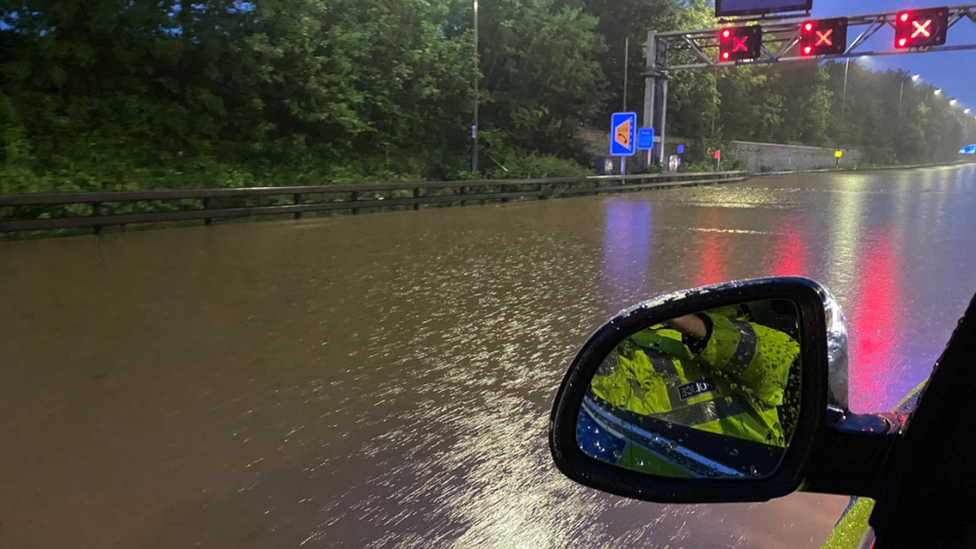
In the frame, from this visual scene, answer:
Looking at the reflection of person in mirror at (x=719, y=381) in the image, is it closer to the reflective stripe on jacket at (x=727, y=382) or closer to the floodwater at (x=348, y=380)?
the reflective stripe on jacket at (x=727, y=382)

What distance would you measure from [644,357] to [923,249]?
12.2 meters

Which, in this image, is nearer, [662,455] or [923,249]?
[662,455]

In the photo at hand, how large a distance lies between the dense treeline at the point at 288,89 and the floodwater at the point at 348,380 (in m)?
8.50

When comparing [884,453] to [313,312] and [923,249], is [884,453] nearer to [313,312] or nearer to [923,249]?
[313,312]

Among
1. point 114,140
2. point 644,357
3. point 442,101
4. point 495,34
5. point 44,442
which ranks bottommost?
point 44,442

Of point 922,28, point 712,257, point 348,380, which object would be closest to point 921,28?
point 922,28

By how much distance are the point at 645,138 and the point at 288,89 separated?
1640cm

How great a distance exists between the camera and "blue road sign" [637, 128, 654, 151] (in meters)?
32.9

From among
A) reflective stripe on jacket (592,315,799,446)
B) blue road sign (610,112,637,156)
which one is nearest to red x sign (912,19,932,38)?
blue road sign (610,112,637,156)

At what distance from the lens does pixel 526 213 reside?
64.1 ft

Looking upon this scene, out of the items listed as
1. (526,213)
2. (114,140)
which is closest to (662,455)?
(526,213)

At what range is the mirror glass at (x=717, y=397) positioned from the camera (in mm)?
1469

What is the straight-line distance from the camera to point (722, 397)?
4.89 feet

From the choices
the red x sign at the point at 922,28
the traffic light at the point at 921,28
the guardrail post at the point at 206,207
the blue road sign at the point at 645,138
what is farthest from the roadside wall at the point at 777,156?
the guardrail post at the point at 206,207
